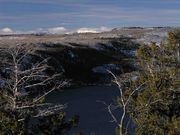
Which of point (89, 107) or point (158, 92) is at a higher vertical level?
point (158, 92)

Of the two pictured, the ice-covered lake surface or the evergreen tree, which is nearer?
the evergreen tree

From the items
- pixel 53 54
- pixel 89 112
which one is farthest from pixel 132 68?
pixel 89 112

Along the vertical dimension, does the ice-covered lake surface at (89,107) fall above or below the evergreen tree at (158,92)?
below

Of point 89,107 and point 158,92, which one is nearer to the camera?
point 158,92

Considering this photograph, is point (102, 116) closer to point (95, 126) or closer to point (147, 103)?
point (95, 126)

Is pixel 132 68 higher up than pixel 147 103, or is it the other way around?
pixel 147 103

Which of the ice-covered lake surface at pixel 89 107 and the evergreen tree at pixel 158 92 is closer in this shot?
the evergreen tree at pixel 158 92

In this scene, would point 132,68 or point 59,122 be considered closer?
point 59,122


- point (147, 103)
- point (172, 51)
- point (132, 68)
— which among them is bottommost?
point (132, 68)
